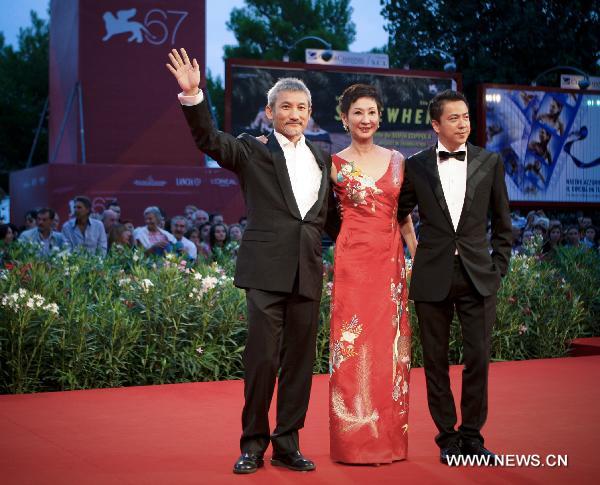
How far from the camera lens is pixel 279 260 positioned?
4.23 metres

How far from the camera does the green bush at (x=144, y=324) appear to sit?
22.2ft

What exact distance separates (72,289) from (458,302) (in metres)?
3.90

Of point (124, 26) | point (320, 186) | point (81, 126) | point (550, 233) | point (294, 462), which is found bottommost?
point (294, 462)

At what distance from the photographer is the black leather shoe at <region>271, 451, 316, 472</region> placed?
416 centimetres

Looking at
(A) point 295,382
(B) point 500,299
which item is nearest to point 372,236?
(A) point 295,382

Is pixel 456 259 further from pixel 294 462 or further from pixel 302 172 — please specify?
pixel 294 462

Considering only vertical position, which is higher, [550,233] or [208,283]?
[550,233]

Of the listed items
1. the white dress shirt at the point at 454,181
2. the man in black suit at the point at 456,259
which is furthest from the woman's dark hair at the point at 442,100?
the white dress shirt at the point at 454,181

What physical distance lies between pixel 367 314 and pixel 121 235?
7.17 metres

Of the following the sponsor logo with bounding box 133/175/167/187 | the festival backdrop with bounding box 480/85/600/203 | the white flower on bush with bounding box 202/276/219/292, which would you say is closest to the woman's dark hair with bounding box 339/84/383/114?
the white flower on bush with bounding box 202/276/219/292

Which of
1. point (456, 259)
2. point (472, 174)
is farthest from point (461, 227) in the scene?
point (472, 174)

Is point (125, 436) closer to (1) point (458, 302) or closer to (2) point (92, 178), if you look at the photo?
(1) point (458, 302)

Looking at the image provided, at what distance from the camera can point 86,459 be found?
4418 millimetres

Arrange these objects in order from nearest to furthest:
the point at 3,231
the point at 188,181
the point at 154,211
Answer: the point at 3,231, the point at 154,211, the point at 188,181
